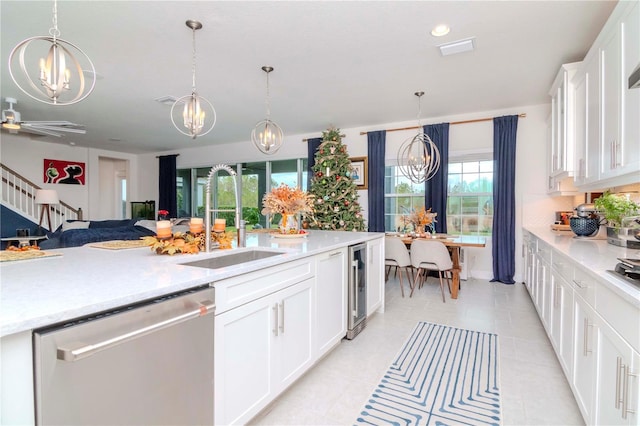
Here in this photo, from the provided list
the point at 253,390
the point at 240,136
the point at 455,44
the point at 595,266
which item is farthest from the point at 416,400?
the point at 240,136

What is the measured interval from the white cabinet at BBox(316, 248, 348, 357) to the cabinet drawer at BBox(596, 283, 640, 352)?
1.55 meters

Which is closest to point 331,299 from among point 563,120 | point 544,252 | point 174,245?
point 174,245

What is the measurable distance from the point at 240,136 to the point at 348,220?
10.7 feet

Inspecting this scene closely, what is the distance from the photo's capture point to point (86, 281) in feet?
4.07

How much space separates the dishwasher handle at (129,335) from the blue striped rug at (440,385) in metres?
1.13

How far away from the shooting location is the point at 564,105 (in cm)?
326

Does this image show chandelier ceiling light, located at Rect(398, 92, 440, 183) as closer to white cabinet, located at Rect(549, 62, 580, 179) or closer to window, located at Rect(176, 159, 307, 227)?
white cabinet, located at Rect(549, 62, 580, 179)

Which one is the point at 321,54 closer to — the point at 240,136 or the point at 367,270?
the point at 367,270

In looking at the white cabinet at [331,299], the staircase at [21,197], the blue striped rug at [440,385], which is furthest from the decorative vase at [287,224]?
the staircase at [21,197]

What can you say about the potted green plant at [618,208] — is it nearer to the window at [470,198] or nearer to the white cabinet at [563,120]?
the white cabinet at [563,120]

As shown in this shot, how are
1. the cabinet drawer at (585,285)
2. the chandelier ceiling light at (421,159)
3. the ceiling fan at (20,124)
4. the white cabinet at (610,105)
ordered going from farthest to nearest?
the chandelier ceiling light at (421,159)
the ceiling fan at (20,124)
the white cabinet at (610,105)
the cabinet drawer at (585,285)

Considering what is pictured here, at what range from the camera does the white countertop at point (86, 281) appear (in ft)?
2.96

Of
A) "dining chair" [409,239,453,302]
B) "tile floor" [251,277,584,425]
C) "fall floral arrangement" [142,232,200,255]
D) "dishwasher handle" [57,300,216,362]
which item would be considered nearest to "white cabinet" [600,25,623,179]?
"tile floor" [251,277,584,425]

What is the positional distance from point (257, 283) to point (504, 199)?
184 inches
